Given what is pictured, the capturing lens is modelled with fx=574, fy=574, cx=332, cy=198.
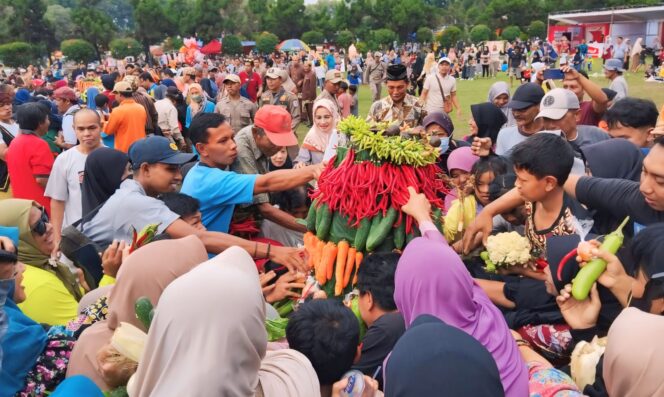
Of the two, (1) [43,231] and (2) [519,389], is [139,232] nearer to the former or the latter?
(1) [43,231]

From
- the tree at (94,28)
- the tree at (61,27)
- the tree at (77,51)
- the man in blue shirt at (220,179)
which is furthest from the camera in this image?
the tree at (61,27)

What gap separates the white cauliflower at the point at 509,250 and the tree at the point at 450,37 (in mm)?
44966

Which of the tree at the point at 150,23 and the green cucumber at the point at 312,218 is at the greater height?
the green cucumber at the point at 312,218

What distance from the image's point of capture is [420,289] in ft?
7.93

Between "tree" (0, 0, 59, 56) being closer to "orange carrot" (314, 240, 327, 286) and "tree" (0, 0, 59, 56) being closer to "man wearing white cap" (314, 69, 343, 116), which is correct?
"man wearing white cap" (314, 69, 343, 116)

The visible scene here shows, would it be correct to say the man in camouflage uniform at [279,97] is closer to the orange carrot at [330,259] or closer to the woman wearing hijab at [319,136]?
the woman wearing hijab at [319,136]

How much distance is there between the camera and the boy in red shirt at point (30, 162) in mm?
5941

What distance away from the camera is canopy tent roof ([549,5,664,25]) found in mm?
42781

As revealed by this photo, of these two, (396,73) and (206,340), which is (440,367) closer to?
(206,340)

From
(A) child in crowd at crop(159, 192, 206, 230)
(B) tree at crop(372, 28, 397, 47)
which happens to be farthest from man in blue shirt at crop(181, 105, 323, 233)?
(B) tree at crop(372, 28, 397, 47)

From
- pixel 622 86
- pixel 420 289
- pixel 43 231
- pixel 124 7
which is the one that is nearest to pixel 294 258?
pixel 420 289

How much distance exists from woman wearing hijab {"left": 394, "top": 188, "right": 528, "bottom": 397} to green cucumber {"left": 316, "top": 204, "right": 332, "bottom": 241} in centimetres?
65

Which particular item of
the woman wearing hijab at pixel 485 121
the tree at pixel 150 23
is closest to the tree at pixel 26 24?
the tree at pixel 150 23

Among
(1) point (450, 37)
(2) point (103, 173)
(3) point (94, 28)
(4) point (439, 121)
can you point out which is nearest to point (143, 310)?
(2) point (103, 173)
